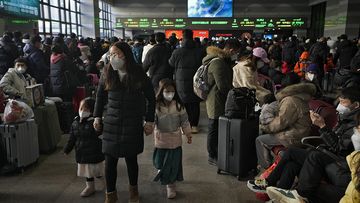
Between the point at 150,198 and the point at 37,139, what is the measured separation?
1860 millimetres

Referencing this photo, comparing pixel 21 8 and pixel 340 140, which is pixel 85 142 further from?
pixel 21 8

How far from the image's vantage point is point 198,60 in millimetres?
5504

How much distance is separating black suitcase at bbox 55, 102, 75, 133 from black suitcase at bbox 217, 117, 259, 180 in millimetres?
2961

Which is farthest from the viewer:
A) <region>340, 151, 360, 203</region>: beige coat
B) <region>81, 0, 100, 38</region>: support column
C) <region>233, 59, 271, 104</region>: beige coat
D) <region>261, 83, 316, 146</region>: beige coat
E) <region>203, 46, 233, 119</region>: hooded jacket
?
<region>81, 0, 100, 38</region>: support column

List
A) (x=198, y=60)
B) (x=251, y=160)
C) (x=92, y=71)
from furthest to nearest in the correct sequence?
(x=92, y=71)
(x=198, y=60)
(x=251, y=160)

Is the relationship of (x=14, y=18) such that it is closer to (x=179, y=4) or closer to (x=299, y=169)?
(x=299, y=169)

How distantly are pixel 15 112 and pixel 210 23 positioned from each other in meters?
21.3

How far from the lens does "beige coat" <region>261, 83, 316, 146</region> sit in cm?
329

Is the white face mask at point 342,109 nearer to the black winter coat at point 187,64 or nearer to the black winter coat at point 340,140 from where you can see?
the black winter coat at point 340,140

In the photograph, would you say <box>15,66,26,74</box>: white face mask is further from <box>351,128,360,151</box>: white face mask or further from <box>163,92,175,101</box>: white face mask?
<box>351,128,360,151</box>: white face mask

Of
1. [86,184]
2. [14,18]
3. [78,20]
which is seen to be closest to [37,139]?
[86,184]

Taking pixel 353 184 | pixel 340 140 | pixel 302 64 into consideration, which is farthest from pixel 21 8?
pixel 353 184

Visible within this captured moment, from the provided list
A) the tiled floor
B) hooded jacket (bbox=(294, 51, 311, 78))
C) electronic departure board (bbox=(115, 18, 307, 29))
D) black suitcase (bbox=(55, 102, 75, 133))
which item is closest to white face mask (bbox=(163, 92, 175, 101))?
the tiled floor

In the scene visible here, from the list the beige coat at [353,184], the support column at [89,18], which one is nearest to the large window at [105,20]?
the support column at [89,18]
